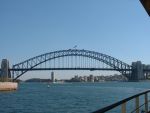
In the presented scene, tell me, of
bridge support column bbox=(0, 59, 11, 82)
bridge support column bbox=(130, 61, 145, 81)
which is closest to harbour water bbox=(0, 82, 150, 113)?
bridge support column bbox=(0, 59, 11, 82)

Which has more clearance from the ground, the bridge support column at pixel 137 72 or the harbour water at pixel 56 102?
the bridge support column at pixel 137 72

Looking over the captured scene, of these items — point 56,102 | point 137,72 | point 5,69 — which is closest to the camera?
point 56,102

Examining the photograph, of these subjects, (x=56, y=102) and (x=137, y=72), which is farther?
(x=137, y=72)

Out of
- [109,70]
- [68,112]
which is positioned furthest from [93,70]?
[68,112]

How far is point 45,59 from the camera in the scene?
154 metres

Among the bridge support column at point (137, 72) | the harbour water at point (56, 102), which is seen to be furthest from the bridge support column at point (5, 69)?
the harbour water at point (56, 102)

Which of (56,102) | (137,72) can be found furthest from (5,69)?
(56,102)

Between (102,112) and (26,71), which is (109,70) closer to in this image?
(26,71)

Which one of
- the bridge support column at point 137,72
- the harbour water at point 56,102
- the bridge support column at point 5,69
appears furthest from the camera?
the bridge support column at point 137,72

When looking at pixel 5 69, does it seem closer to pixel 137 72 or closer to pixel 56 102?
pixel 137 72

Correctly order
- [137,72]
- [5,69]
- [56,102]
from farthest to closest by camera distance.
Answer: [137,72] < [5,69] < [56,102]

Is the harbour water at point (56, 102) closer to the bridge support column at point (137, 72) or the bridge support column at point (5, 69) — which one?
the bridge support column at point (5, 69)

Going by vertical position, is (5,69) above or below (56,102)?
above

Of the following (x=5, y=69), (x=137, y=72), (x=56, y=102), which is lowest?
(x=56, y=102)
